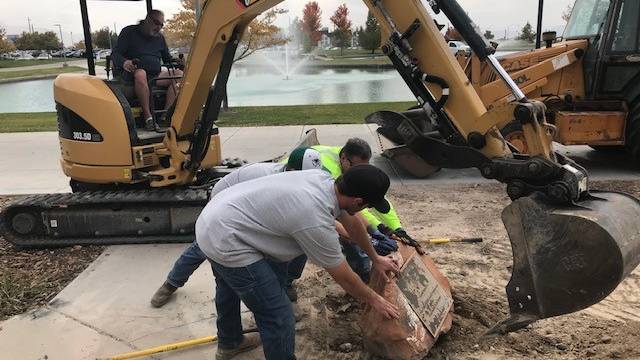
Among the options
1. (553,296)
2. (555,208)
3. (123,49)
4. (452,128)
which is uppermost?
(123,49)

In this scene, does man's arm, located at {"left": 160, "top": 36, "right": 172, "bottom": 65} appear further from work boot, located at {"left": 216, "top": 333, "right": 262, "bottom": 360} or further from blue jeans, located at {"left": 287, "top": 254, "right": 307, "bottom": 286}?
work boot, located at {"left": 216, "top": 333, "right": 262, "bottom": 360}

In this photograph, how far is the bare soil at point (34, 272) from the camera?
175 inches

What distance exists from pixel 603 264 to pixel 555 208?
0.39m

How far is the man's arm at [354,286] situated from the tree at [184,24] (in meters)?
15.0

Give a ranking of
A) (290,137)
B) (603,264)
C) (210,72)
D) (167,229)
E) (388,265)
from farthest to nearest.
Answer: (290,137) < (167,229) < (210,72) < (388,265) < (603,264)

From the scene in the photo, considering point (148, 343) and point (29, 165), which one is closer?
point (148, 343)

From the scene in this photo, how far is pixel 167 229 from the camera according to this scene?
5676 millimetres

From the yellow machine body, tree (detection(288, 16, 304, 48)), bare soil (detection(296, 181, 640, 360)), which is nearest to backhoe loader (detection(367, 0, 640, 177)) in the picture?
bare soil (detection(296, 181, 640, 360))

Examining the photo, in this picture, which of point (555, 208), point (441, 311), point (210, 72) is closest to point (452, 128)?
point (555, 208)

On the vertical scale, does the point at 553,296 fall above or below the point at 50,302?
above

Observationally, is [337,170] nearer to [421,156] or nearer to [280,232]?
[421,156]

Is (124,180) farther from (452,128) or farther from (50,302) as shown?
(452,128)

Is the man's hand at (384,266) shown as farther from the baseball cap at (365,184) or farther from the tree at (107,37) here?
the tree at (107,37)

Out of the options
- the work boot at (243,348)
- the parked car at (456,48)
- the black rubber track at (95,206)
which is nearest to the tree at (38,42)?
the parked car at (456,48)
